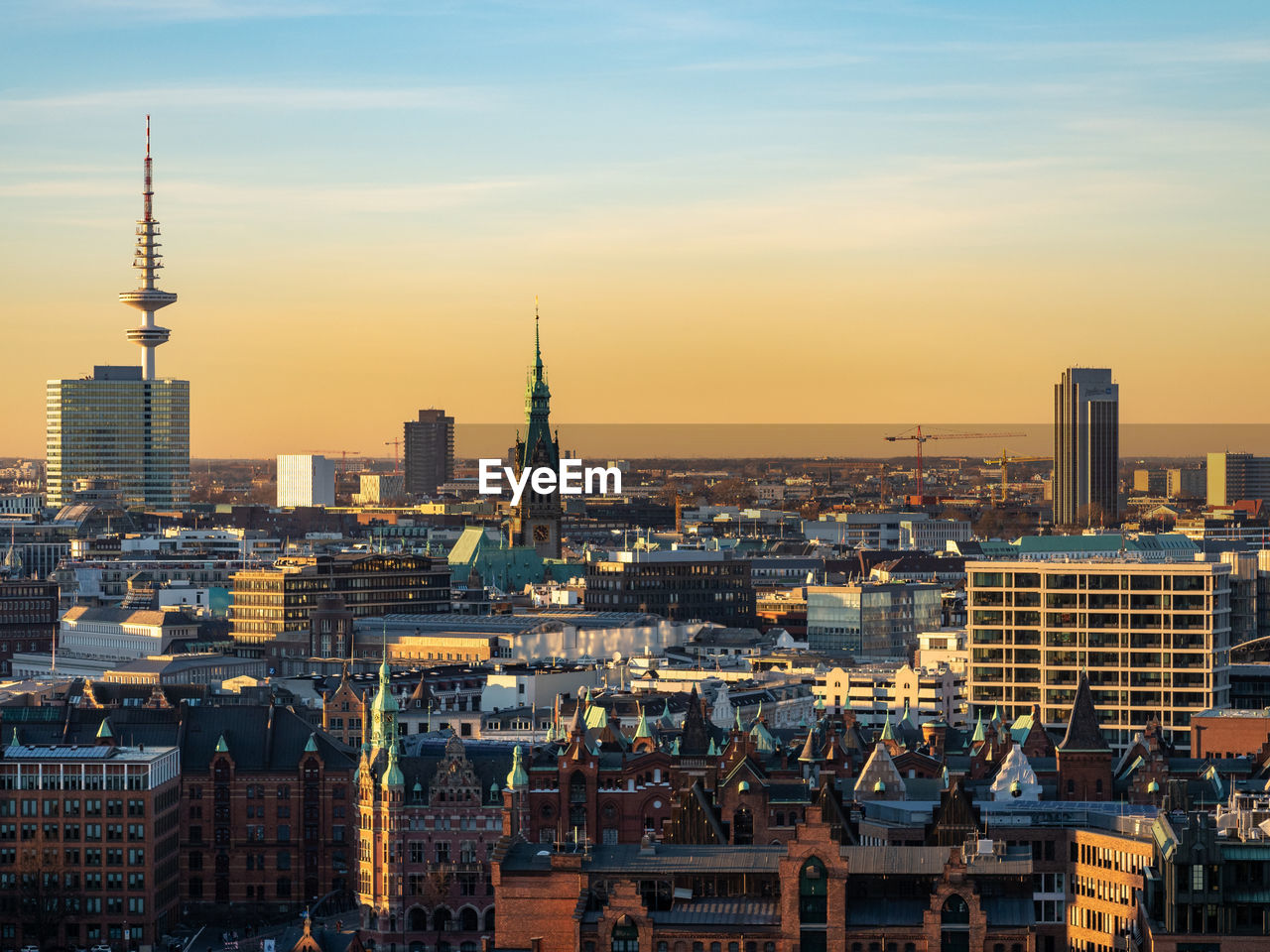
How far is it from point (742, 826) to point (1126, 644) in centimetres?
4804

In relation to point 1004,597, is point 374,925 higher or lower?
lower

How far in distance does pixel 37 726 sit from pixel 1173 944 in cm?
6767

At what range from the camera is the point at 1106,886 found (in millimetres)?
114188

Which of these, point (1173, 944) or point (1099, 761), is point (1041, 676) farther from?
point (1173, 944)

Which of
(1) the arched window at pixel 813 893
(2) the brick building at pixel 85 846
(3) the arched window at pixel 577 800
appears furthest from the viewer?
(2) the brick building at pixel 85 846

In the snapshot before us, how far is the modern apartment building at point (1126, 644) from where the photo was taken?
171m

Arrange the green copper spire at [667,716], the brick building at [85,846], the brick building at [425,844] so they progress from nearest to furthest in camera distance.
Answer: the brick building at [425,844] < the brick building at [85,846] < the green copper spire at [667,716]

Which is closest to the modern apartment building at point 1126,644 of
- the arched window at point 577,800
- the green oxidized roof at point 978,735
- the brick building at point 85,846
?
the green oxidized roof at point 978,735

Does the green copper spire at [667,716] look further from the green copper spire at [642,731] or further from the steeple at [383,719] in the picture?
the steeple at [383,719]

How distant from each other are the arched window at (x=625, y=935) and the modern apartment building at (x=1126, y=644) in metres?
64.4

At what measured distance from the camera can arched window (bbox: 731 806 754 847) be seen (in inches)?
5031

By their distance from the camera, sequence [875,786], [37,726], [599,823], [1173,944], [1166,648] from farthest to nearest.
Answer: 1. [1166,648]
2. [37,726]
3. [599,823]
4. [875,786]
5. [1173,944]

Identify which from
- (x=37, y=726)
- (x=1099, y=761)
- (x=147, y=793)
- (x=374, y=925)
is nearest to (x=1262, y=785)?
(x=1099, y=761)

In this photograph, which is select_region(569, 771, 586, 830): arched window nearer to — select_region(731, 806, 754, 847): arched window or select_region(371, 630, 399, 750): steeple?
select_region(371, 630, 399, 750): steeple
